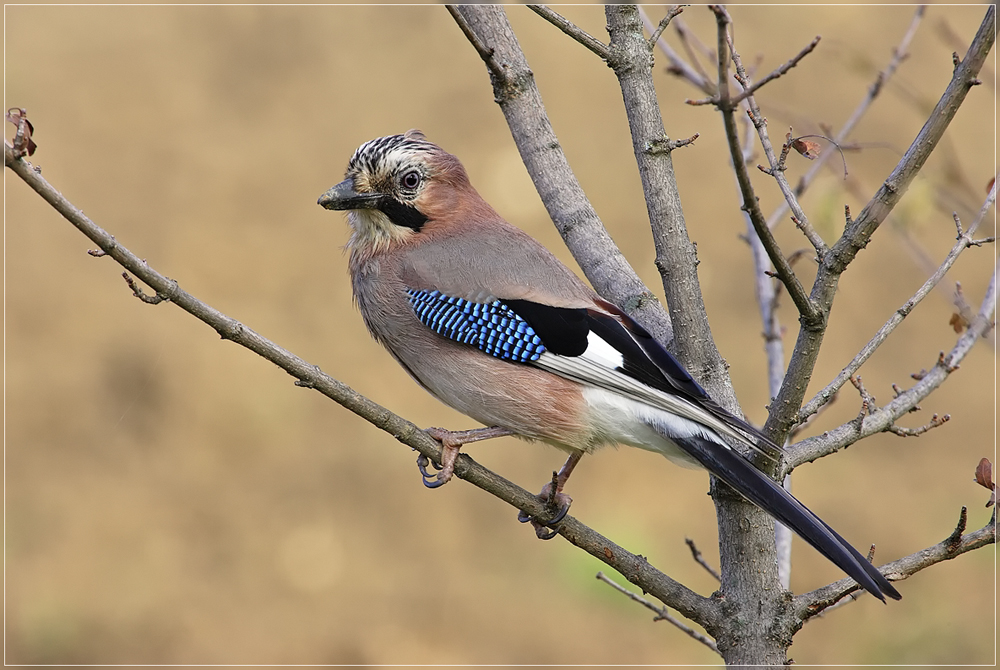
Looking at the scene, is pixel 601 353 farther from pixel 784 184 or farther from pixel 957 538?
pixel 957 538

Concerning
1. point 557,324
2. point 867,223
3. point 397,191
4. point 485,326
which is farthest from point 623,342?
point 397,191

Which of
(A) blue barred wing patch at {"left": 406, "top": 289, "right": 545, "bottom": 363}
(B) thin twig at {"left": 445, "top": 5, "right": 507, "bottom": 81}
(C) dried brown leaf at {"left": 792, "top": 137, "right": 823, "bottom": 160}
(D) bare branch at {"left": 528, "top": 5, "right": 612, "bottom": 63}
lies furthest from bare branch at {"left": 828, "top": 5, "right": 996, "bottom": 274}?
(B) thin twig at {"left": 445, "top": 5, "right": 507, "bottom": 81}

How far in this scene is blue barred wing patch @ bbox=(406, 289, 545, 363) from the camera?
14.0ft

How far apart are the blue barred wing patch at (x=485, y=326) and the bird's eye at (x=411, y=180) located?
2.41 ft

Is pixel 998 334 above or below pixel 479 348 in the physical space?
above

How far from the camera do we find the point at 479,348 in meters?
4.29

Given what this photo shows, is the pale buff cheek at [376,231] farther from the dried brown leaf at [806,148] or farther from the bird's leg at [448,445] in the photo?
the dried brown leaf at [806,148]

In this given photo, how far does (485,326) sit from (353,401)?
1.14m

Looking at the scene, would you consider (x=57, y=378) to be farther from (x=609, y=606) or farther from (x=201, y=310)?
(x=201, y=310)

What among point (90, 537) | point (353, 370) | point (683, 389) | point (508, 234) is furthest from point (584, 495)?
point (683, 389)

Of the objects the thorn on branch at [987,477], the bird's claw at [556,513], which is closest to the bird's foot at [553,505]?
the bird's claw at [556,513]

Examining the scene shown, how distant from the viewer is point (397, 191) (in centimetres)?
487

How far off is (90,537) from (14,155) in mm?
6902

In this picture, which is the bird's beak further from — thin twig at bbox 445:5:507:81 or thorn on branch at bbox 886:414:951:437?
thorn on branch at bbox 886:414:951:437
